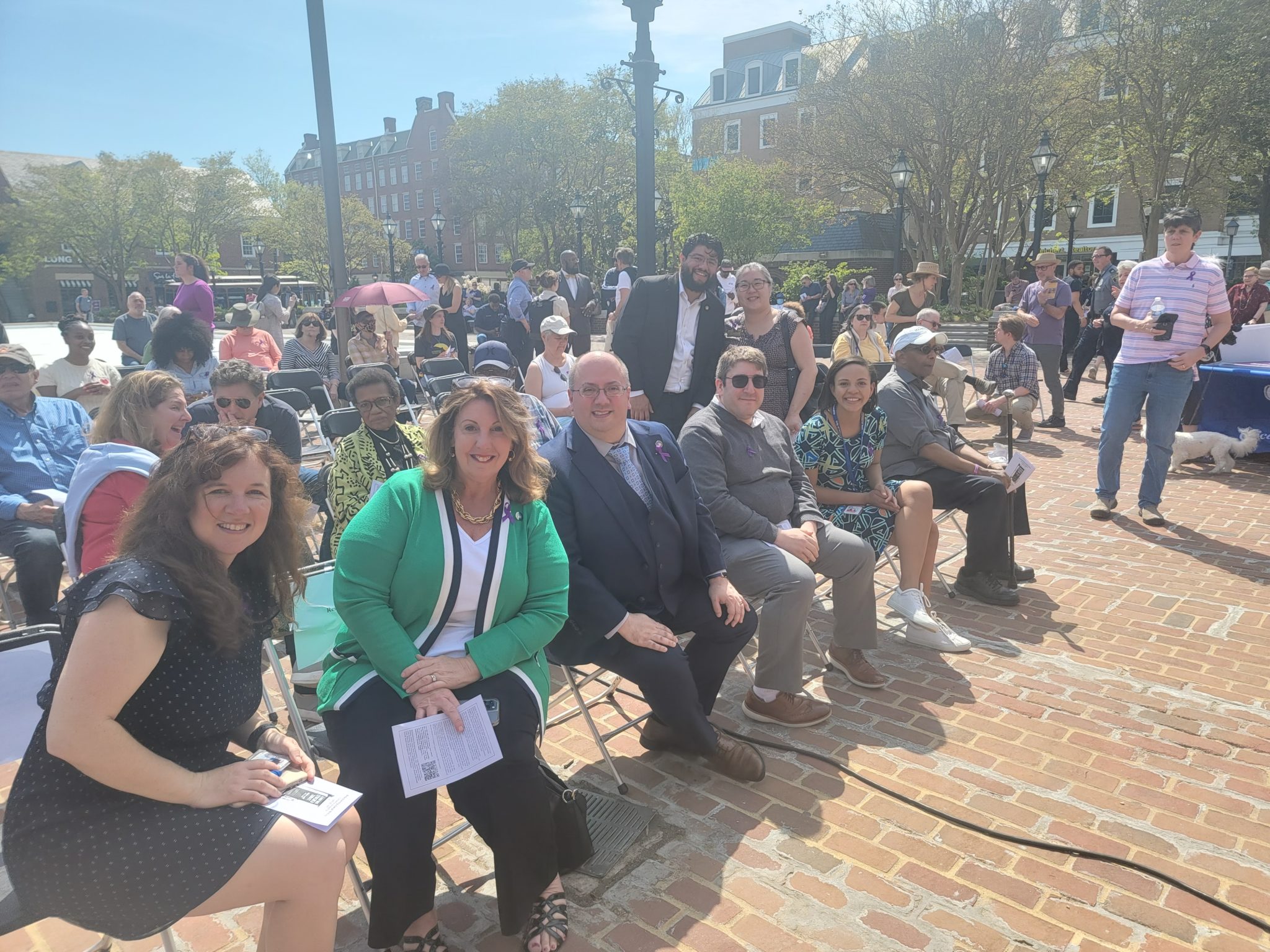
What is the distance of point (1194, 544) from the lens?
5.95 meters

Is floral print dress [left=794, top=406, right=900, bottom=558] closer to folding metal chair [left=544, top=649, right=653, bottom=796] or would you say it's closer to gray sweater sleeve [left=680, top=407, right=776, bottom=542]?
gray sweater sleeve [left=680, top=407, right=776, bottom=542]

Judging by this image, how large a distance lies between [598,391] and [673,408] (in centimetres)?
221

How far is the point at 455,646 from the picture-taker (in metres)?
2.57

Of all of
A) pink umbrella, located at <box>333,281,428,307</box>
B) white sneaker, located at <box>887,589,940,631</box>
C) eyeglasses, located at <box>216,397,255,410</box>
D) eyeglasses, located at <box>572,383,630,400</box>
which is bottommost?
white sneaker, located at <box>887,589,940,631</box>

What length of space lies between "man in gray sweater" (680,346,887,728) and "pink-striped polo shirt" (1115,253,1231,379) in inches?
152

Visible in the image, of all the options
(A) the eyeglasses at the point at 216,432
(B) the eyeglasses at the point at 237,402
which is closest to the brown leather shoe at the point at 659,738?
(A) the eyeglasses at the point at 216,432

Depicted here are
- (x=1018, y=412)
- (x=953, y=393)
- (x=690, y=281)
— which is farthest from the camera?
(x=953, y=393)

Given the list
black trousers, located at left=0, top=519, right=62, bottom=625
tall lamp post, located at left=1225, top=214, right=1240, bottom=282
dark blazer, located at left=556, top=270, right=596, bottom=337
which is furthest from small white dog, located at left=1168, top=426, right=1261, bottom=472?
tall lamp post, located at left=1225, top=214, right=1240, bottom=282

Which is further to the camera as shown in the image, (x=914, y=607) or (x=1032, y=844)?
(x=914, y=607)

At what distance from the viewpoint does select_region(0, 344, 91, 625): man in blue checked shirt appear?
4.23 m

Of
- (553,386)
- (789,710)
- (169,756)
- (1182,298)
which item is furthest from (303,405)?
(1182,298)

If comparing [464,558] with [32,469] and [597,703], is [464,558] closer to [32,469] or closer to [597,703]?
[597,703]

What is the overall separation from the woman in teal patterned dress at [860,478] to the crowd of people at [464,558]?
0.7 inches

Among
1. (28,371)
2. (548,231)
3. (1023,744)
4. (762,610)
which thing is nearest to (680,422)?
(762,610)
